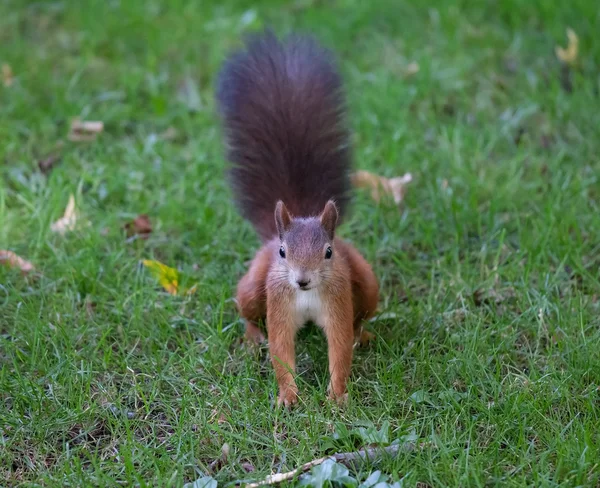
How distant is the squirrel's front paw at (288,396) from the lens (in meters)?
2.22

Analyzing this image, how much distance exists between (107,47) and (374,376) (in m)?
2.57

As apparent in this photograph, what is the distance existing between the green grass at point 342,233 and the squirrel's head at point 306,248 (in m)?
0.31

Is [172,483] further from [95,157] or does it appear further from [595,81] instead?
[595,81]

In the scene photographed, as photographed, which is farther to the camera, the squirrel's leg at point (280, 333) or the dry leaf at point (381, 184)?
the dry leaf at point (381, 184)

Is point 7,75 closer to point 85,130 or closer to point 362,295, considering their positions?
point 85,130

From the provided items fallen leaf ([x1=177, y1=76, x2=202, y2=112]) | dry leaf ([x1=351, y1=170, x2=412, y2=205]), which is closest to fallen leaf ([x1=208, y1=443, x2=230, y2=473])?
dry leaf ([x1=351, y1=170, x2=412, y2=205])

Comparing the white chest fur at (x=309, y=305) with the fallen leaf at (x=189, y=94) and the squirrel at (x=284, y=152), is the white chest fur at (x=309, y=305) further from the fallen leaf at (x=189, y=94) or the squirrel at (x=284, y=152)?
the fallen leaf at (x=189, y=94)

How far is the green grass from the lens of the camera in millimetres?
2104

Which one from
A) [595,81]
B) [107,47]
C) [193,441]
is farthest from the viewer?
[107,47]

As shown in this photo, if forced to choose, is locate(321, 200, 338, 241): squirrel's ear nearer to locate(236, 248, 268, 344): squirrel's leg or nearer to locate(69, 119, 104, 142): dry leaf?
locate(236, 248, 268, 344): squirrel's leg

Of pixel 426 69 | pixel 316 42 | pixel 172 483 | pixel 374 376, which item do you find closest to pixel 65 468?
pixel 172 483

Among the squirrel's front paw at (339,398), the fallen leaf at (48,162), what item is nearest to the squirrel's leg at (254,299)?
the squirrel's front paw at (339,398)

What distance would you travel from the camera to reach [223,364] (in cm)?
242

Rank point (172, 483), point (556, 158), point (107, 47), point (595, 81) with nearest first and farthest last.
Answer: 1. point (172, 483)
2. point (556, 158)
3. point (595, 81)
4. point (107, 47)
